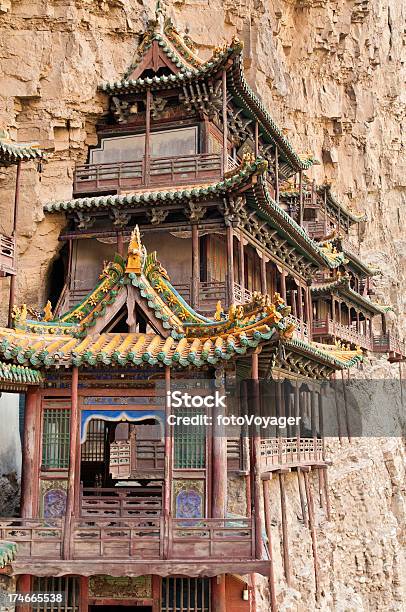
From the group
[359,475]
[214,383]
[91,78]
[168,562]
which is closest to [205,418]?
[214,383]

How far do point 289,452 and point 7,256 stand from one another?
8896mm

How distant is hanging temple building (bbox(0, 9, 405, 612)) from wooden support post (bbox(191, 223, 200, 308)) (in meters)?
0.06

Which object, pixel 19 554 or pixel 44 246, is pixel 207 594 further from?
pixel 44 246

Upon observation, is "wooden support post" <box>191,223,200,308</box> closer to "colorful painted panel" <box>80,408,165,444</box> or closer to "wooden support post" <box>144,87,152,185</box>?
"wooden support post" <box>144,87,152,185</box>

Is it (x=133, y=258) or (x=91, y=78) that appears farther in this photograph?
(x=91, y=78)

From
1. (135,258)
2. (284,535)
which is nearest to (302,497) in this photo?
(284,535)

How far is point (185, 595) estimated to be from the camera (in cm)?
1169

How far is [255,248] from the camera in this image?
62.3 feet

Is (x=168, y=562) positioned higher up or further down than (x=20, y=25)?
further down

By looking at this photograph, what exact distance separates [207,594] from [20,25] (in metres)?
→ 16.0

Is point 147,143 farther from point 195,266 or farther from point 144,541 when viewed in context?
point 144,541

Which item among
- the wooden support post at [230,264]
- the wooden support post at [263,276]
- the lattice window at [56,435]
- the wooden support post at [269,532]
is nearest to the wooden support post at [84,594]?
the lattice window at [56,435]

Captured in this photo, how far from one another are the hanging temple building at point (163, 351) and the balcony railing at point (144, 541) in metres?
0.02

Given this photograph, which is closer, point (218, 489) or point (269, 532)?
point (218, 489)
